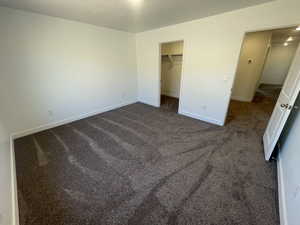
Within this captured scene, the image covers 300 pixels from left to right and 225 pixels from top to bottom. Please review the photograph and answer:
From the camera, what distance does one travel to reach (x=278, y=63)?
8.19 metres

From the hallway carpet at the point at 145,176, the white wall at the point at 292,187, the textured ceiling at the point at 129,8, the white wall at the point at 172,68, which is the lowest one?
the hallway carpet at the point at 145,176

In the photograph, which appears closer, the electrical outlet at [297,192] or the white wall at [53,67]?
the electrical outlet at [297,192]

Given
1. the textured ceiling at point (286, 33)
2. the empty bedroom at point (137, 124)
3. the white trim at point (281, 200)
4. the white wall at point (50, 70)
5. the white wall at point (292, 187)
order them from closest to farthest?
the white wall at point (292, 187) → the white trim at point (281, 200) → the empty bedroom at point (137, 124) → the white wall at point (50, 70) → the textured ceiling at point (286, 33)

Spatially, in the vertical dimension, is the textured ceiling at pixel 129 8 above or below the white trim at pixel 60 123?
above

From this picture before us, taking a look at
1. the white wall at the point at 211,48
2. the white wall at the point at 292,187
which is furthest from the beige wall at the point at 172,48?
the white wall at the point at 292,187

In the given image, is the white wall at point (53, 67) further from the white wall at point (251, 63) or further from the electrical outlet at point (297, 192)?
the white wall at point (251, 63)

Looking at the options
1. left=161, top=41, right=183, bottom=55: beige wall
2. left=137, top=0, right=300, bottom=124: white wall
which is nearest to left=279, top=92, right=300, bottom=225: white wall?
left=137, top=0, right=300, bottom=124: white wall

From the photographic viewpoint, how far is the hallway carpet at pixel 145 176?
1.31 m

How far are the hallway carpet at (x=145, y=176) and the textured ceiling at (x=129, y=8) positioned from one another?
7.60 feet

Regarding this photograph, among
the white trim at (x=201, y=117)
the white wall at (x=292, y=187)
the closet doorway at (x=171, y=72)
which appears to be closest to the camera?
the white wall at (x=292, y=187)

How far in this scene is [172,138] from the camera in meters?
2.65

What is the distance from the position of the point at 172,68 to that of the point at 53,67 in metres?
4.03

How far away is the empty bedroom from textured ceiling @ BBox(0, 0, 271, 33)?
3 centimetres

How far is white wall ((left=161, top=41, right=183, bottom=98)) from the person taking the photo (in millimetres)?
4948
